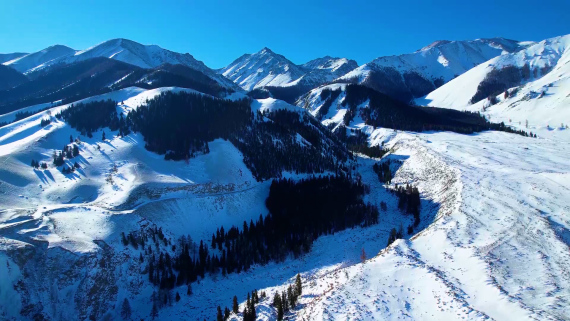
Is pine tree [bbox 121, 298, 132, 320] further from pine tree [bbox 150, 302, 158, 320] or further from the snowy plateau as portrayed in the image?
pine tree [bbox 150, 302, 158, 320]

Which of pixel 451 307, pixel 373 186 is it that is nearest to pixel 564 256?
pixel 451 307

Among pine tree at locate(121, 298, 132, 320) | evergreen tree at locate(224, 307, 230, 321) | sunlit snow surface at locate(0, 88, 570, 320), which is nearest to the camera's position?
sunlit snow surface at locate(0, 88, 570, 320)

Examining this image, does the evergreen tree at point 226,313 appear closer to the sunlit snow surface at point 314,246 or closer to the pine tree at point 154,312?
the sunlit snow surface at point 314,246

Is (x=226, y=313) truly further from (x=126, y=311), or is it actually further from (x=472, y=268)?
(x=472, y=268)

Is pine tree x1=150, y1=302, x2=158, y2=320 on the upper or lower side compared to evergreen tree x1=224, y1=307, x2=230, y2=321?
lower

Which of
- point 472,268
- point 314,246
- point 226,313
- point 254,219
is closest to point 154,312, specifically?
point 226,313

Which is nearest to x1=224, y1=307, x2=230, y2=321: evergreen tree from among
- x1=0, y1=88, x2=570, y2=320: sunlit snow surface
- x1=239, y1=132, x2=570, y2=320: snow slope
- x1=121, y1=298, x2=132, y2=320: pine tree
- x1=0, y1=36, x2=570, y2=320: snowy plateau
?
x1=0, y1=36, x2=570, y2=320: snowy plateau

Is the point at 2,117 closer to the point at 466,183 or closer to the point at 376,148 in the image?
the point at 376,148

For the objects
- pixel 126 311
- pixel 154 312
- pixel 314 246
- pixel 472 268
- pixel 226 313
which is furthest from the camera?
pixel 314 246
